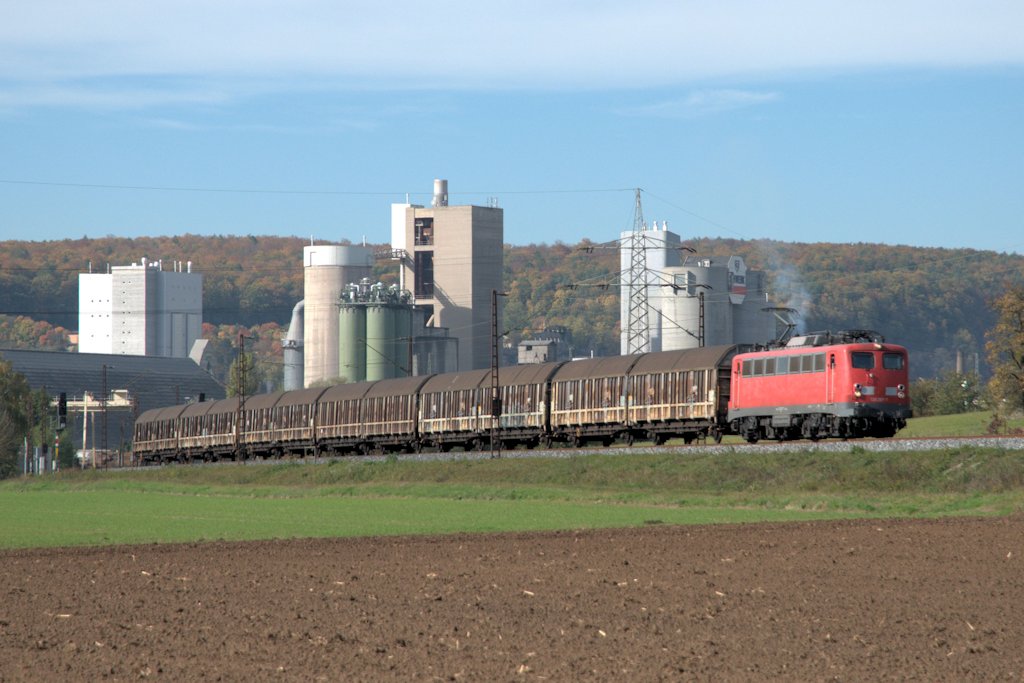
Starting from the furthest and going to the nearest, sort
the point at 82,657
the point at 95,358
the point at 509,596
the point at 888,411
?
the point at 95,358
the point at 888,411
the point at 509,596
the point at 82,657

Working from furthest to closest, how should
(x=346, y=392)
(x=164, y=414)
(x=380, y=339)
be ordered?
(x=380, y=339)
(x=164, y=414)
(x=346, y=392)

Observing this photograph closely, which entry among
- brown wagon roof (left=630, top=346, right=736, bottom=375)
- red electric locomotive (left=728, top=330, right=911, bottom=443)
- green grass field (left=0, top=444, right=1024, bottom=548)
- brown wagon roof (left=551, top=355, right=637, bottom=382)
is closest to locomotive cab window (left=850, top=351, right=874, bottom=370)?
red electric locomotive (left=728, top=330, right=911, bottom=443)

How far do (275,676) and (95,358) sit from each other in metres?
183

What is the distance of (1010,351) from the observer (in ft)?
277

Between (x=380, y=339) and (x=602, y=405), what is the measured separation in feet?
413

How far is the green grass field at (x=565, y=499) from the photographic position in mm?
37281

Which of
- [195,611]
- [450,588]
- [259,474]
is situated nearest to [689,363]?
[259,474]

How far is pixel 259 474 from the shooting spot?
71.8 meters

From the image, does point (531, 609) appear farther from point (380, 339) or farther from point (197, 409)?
point (380, 339)

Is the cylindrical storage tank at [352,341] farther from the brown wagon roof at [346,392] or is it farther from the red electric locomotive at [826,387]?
the red electric locomotive at [826,387]

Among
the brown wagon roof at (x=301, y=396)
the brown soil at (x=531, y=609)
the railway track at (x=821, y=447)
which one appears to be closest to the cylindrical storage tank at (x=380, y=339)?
the brown wagon roof at (x=301, y=396)

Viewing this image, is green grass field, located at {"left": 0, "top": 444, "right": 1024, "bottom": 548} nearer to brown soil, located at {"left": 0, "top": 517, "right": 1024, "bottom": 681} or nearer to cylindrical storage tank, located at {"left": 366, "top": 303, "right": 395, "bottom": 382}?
brown soil, located at {"left": 0, "top": 517, "right": 1024, "bottom": 681}


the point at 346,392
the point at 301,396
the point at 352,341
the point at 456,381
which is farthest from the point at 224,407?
the point at 352,341

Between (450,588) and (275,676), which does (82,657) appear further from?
(450,588)
